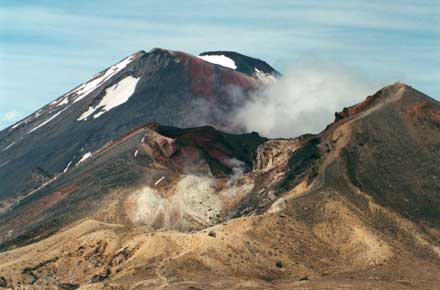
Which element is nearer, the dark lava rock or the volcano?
the volcano

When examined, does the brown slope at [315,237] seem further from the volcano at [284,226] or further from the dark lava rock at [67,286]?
the dark lava rock at [67,286]

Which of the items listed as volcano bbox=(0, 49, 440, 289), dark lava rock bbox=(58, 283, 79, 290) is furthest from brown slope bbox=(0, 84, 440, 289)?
dark lava rock bbox=(58, 283, 79, 290)

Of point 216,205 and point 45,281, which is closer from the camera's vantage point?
point 45,281

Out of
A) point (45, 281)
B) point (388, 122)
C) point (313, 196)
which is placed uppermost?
point (388, 122)

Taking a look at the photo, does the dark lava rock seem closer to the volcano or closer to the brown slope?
the volcano

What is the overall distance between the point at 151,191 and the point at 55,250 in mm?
33796

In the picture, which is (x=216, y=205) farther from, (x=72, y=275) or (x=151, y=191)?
(x=72, y=275)

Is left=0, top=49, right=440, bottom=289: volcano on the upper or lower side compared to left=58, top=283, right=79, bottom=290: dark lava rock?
upper

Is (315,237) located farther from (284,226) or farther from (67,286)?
(67,286)

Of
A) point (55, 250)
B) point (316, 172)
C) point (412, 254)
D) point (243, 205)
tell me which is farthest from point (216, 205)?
point (412, 254)

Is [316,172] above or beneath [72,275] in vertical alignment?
above

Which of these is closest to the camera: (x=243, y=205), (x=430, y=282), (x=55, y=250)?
(x=430, y=282)

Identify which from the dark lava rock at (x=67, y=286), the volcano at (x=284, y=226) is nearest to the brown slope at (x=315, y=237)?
the volcano at (x=284, y=226)

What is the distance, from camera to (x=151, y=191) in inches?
7712
